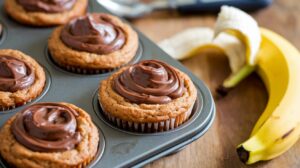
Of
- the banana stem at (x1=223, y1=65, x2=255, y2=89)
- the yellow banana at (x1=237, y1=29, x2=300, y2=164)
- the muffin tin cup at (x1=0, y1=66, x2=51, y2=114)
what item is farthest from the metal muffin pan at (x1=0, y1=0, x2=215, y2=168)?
the banana stem at (x1=223, y1=65, x2=255, y2=89)

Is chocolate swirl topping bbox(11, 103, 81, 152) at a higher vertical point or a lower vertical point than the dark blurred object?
higher

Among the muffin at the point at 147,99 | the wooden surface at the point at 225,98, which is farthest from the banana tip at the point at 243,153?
the muffin at the point at 147,99

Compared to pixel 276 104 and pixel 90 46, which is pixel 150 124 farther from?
pixel 276 104

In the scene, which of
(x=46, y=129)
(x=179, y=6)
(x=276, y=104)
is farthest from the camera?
(x=179, y=6)

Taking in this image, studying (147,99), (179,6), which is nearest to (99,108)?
(147,99)

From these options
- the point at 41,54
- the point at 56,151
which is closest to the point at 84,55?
the point at 41,54

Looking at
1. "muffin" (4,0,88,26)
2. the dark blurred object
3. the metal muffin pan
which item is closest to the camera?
the metal muffin pan

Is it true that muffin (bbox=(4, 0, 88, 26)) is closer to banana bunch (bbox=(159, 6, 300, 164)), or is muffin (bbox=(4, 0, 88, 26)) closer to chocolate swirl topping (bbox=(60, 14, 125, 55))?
chocolate swirl topping (bbox=(60, 14, 125, 55))
